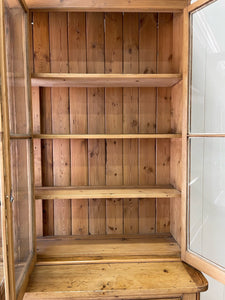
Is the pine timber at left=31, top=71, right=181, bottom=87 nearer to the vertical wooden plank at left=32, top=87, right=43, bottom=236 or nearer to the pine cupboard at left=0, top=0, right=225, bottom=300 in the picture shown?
the pine cupboard at left=0, top=0, right=225, bottom=300

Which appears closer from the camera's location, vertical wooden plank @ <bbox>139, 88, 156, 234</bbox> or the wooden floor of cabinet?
the wooden floor of cabinet

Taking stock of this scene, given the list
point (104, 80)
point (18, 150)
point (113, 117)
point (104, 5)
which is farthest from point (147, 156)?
point (104, 5)

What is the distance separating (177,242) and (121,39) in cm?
149

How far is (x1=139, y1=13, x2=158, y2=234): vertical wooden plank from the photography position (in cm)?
165

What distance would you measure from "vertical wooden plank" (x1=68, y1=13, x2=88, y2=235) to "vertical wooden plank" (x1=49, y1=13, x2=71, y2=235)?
0.04 metres

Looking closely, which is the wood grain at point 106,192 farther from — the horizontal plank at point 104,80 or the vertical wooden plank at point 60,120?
the horizontal plank at point 104,80

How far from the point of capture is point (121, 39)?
164cm

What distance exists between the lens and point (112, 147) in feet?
5.57

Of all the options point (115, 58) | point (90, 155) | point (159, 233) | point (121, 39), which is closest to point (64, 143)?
point (90, 155)

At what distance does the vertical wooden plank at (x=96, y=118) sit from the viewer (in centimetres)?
163

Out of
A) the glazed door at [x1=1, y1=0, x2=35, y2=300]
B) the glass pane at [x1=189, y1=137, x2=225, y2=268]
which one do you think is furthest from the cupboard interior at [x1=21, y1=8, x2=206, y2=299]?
the glazed door at [x1=1, y1=0, x2=35, y2=300]

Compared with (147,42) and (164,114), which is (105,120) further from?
(147,42)

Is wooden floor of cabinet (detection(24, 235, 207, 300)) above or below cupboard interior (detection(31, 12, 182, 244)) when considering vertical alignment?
below

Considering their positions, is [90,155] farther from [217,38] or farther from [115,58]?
[217,38]
